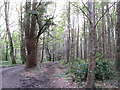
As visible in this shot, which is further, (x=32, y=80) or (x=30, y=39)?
(x=30, y=39)

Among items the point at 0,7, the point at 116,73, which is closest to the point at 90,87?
the point at 116,73

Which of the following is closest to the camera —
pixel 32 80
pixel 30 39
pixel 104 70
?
pixel 104 70

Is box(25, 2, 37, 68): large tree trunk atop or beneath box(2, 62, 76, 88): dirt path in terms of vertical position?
atop

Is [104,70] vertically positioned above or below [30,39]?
below

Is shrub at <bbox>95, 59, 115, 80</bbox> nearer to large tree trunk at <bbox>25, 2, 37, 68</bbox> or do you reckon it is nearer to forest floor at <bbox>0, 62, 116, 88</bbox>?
forest floor at <bbox>0, 62, 116, 88</bbox>

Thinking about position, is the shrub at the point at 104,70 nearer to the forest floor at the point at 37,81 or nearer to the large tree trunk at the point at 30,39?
the forest floor at the point at 37,81

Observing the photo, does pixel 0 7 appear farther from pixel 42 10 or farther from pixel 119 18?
pixel 119 18

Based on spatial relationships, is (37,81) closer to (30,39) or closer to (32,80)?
(32,80)

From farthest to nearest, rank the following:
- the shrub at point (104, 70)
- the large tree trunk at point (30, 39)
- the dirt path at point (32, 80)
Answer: the large tree trunk at point (30, 39) < the shrub at point (104, 70) < the dirt path at point (32, 80)

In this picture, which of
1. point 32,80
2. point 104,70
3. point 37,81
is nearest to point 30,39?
point 32,80

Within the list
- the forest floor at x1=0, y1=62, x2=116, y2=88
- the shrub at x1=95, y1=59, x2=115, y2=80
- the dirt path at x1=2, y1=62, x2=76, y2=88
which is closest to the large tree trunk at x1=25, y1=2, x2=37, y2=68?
the dirt path at x1=2, y1=62, x2=76, y2=88

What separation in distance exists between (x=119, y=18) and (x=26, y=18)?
876cm

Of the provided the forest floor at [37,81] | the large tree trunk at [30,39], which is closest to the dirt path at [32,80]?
the forest floor at [37,81]

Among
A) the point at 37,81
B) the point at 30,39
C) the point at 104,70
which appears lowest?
the point at 37,81
